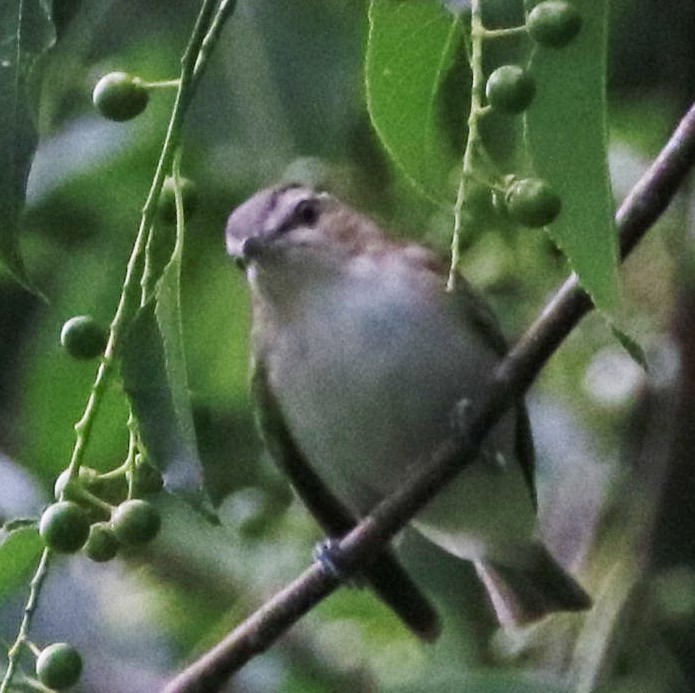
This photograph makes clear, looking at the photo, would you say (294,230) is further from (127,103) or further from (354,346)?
(127,103)

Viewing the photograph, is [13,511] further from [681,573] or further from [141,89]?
[141,89]

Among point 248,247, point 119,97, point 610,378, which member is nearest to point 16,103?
point 119,97

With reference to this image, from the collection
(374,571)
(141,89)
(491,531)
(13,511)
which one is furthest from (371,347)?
(141,89)

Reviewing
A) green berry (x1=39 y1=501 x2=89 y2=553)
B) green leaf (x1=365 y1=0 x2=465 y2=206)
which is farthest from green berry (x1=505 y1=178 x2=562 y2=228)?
green berry (x1=39 y1=501 x2=89 y2=553)

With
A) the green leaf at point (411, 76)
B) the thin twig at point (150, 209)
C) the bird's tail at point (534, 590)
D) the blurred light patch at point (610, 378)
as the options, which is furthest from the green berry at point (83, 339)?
the blurred light patch at point (610, 378)

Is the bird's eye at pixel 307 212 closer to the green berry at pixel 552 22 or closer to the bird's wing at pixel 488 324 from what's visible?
the bird's wing at pixel 488 324

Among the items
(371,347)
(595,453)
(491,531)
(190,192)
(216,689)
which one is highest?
(190,192)
